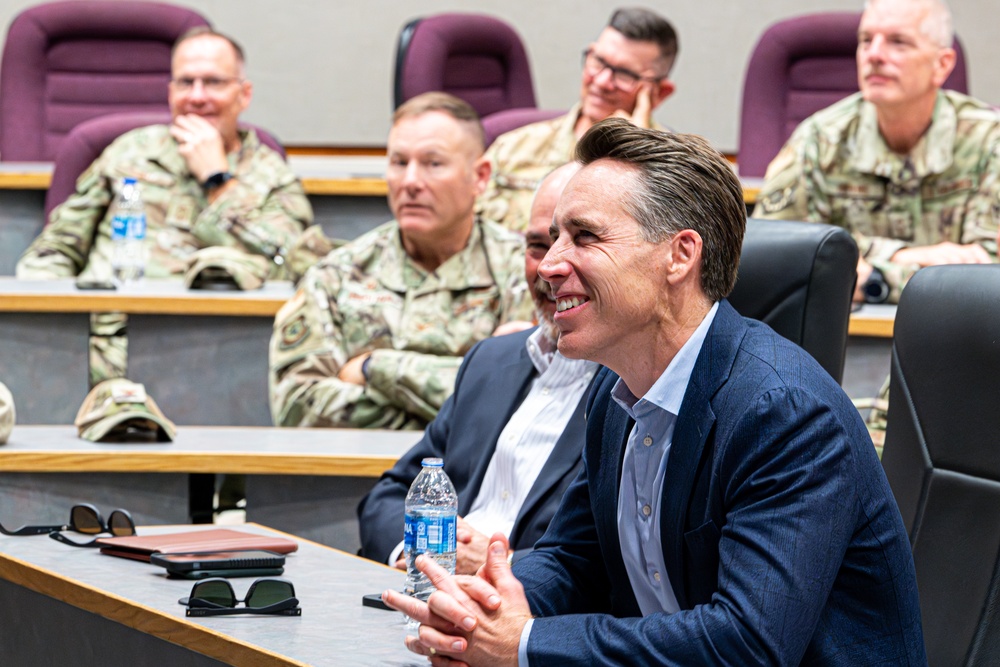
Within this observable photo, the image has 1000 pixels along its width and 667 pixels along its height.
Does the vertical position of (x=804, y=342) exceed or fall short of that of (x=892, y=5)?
it falls short

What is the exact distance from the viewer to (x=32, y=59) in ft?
14.5

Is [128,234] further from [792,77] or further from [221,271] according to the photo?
[792,77]

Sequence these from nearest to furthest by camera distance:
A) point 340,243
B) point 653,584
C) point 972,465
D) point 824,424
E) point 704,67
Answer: point 824,424 < point 653,584 < point 972,465 < point 340,243 < point 704,67

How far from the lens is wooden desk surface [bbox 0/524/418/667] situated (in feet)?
4.29

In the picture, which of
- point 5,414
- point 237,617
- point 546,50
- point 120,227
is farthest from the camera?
point 546,50

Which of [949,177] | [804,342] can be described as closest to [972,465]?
[804,342]

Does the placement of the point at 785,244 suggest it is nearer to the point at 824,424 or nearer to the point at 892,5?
the point at 824,424

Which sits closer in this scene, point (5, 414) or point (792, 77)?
point (5, 414)

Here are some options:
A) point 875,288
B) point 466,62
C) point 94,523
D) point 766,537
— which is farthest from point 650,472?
point 466,62

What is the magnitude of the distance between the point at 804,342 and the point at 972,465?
34 cm

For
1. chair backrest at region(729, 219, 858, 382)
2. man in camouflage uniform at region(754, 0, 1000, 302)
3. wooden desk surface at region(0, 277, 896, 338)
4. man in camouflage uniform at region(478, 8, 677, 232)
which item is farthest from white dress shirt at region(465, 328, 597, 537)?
man in camouflage uniform at region(478, 8, 677, 232)

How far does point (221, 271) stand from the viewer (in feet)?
10.4

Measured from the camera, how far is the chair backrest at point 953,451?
148cm

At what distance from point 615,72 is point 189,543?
241 cm
